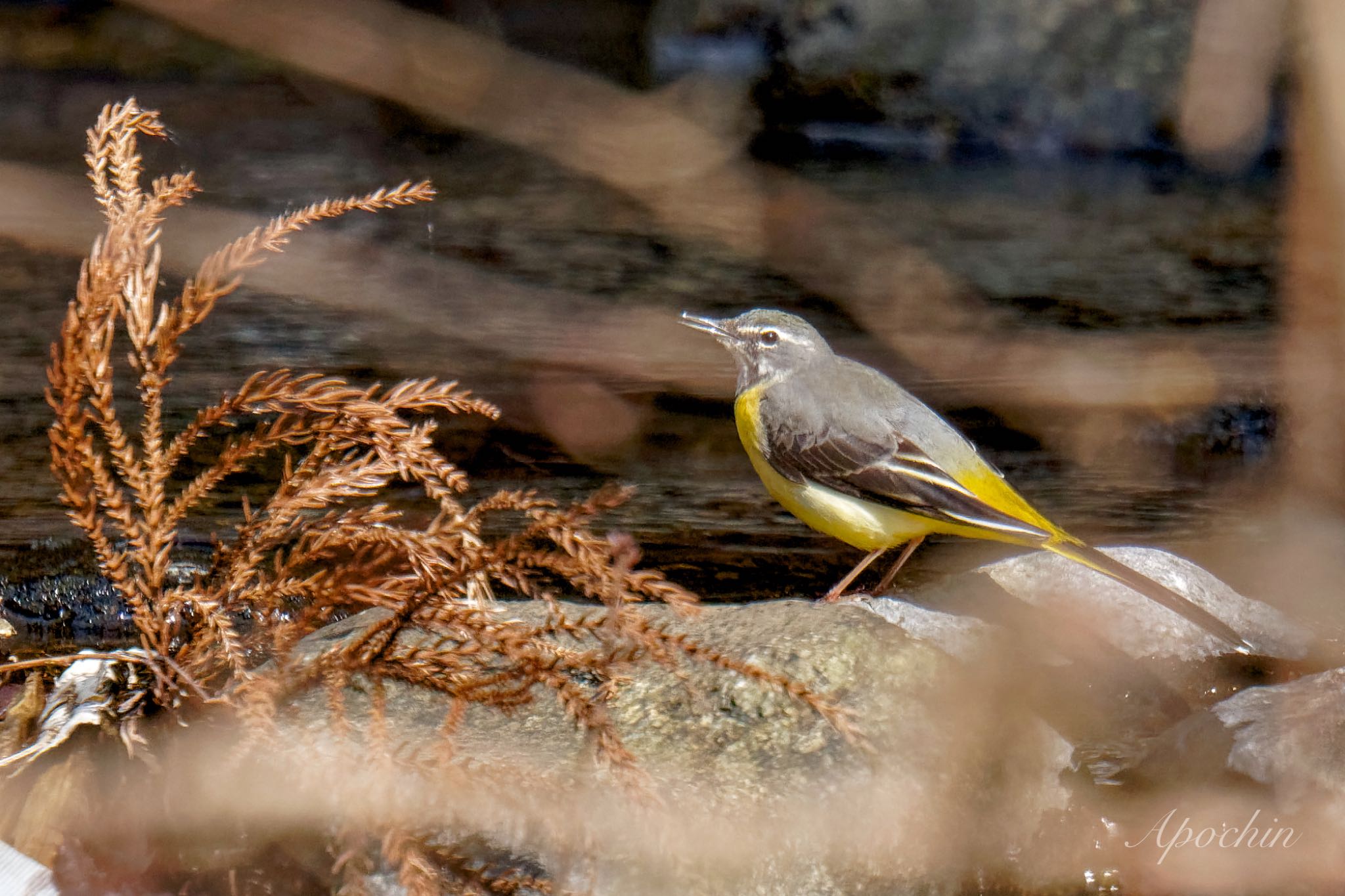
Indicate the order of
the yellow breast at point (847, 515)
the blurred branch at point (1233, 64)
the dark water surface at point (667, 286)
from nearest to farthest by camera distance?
1. the blurred branch at point (1233, 64)
2. the yellow breast at point (847, 515)
3. the dark water surface at point (667, 286)

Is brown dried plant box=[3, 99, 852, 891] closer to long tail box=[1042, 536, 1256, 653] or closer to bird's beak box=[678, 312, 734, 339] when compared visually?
long tail box=[1042, 536, 1256, 653]

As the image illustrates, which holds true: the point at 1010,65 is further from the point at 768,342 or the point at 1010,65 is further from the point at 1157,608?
the point at 1157,608

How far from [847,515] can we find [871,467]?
0.20m

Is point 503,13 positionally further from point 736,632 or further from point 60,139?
point 736,632

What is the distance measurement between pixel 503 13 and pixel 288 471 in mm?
14480

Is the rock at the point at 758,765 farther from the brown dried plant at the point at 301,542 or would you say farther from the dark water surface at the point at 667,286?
the dark water surface at the point at 667,286

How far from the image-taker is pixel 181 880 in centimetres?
293

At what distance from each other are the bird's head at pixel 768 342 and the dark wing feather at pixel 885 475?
44cm

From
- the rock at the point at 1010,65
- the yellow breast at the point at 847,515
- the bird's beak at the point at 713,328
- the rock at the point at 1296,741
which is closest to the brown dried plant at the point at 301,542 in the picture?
the rock at the point at 1296,741

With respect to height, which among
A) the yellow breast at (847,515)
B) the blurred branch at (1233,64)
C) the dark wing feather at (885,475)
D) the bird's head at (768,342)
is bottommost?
the yellow breast at (847,515)

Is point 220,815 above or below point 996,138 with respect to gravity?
below

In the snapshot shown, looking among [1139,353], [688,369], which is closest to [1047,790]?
[688,369]
